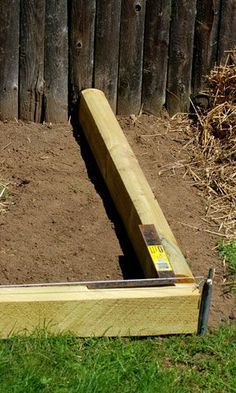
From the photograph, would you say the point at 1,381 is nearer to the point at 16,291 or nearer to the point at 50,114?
the point at 16,291

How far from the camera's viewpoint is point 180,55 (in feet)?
23.3

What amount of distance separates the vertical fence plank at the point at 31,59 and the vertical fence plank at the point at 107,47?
373 mm

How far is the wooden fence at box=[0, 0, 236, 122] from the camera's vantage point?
6832 mm

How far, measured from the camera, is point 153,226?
5391 millimetres

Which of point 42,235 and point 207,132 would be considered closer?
point 42,235

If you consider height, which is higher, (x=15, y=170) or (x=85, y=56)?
(x=85, y=56)

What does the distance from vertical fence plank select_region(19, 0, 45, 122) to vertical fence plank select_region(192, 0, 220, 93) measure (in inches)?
41.1

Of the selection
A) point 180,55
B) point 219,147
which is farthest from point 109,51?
point 219,147

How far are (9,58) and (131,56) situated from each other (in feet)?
2.67

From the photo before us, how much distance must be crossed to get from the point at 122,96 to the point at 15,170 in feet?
3.67

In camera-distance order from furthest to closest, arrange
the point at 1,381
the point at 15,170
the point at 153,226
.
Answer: the point at 15,170
the point at 153,226
the point at 1,381

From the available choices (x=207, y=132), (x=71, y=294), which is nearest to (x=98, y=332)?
(x=71, y=294)

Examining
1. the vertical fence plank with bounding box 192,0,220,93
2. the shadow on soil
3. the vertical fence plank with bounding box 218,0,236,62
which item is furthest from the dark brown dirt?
the vertical fence plank with bounding box 218,0,236,62

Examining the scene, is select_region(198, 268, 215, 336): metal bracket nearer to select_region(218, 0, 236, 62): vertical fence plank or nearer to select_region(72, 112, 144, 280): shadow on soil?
select_region(72, 112, 144, 280): shadow on soil
